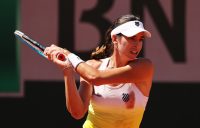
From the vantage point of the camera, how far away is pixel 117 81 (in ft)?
13.4

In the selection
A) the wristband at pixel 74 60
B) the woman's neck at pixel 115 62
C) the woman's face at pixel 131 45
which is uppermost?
the woman's face at pixel 131 45

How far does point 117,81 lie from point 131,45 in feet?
0.75

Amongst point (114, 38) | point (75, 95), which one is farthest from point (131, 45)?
point (75, 95)

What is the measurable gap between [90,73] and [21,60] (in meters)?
2.62

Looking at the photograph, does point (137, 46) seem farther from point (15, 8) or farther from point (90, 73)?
point (15, 8)

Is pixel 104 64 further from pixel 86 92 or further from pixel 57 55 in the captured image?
pixel 57 55

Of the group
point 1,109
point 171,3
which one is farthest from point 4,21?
point 171,3

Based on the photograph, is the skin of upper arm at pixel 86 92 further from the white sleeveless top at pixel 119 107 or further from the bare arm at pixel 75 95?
the white sleeveless top at pixel 119 107

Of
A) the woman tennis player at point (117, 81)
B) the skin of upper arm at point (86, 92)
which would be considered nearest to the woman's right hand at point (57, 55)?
the woman tennis player at point (117, 81)

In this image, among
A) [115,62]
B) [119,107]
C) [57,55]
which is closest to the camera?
[57,55]

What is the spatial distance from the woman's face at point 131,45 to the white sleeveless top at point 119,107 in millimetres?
207

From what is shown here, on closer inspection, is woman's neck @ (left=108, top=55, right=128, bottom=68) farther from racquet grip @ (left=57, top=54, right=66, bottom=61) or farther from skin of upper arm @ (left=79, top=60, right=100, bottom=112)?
racquet grip @ (left=57, top=54, right=66, bottom=61)

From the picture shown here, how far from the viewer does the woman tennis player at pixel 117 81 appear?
13.3 feet

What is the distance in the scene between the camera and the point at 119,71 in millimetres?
Result: 4121
